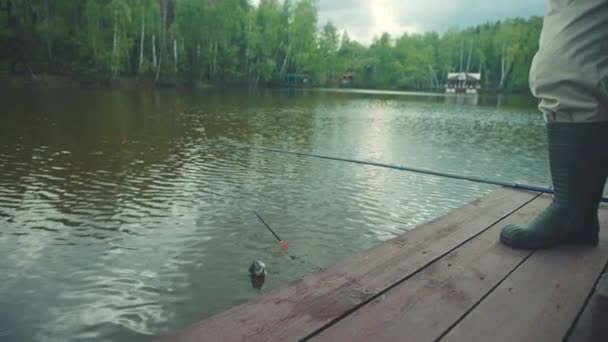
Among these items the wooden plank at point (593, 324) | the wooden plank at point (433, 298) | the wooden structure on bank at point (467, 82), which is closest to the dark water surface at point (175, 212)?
the wooden plank at point (433, 298)

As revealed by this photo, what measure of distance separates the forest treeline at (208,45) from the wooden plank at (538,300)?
46471 millimetres

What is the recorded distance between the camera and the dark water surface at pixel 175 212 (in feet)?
11.1

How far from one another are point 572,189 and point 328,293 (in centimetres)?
168

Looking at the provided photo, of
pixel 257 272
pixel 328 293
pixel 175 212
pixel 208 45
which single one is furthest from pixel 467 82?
pixel 328 293

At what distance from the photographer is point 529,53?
8212 cm

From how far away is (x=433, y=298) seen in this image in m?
1.96

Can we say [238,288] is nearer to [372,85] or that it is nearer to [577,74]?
[577,74]

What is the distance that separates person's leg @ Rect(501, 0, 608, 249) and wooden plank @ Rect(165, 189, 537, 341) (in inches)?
21.6

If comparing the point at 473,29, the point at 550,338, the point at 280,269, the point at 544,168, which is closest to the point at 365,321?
the point at 550,338

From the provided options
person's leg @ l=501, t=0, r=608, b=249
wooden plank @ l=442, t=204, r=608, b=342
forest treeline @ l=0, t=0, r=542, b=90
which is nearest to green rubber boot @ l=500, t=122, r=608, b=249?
person's leg @ l=501, t=0, r=608, b=249

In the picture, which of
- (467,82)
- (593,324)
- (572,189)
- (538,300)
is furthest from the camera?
(467,82)

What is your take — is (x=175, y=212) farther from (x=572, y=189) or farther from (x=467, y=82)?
(x=467, y=82)

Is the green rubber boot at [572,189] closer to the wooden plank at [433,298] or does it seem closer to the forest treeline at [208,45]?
the wooden plank at [433,298]

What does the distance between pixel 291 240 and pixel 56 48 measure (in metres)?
47.1
